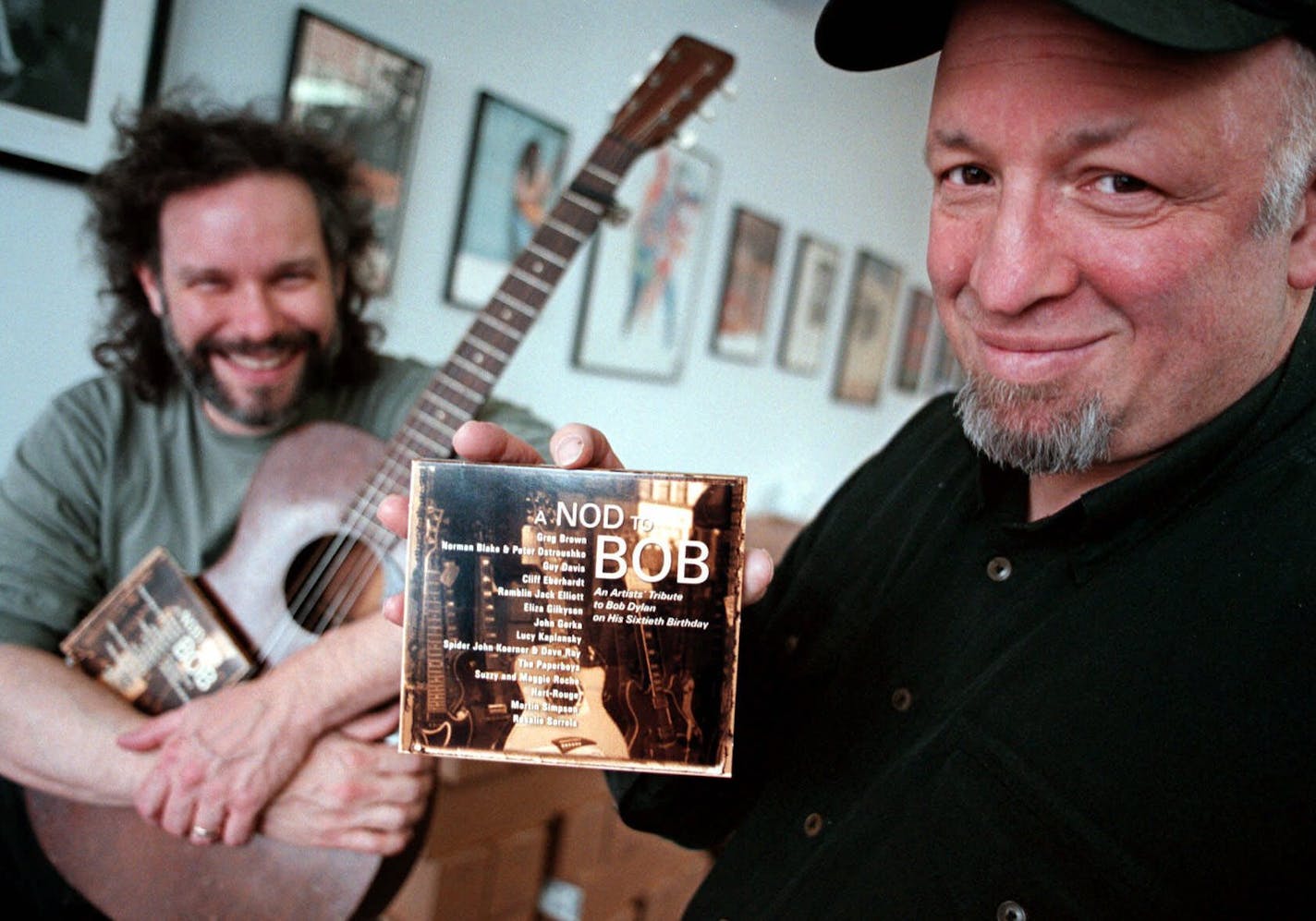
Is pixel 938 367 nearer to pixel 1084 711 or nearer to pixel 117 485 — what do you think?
pixel 117 485

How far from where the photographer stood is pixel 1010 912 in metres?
0.67

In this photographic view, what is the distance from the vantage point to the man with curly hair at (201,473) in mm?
1160

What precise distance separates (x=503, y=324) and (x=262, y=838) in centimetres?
65

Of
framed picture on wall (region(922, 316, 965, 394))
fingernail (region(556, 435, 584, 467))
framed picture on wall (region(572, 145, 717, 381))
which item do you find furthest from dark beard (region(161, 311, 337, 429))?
framed picture on wall (region(922, 316, 965, 394))

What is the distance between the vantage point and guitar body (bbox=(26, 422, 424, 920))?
1188mm

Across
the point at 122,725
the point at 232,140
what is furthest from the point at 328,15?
the point at 122,725

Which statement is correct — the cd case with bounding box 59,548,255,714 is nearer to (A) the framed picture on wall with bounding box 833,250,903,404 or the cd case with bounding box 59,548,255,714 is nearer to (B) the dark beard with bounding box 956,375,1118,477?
(B) the dark beard with bounding box 956,375,1118,477

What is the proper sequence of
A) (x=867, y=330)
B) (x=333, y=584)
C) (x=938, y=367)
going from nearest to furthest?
1. (x=333, y=584)
2. (x=867, y=330)
3. (x=938, y=367)

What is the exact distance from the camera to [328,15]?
1777 millimetres

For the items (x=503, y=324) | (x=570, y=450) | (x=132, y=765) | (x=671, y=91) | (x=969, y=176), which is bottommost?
(x=132, y=765)

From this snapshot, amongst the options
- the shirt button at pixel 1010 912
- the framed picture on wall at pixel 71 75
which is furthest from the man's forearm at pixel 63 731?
the shirt button at pixel 1010 912

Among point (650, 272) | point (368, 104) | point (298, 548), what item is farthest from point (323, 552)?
point (650, 272)

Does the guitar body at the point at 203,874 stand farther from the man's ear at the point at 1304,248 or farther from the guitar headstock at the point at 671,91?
the man's ear at the point at 1304,248

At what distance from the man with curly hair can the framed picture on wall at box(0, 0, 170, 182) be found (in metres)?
0.07
